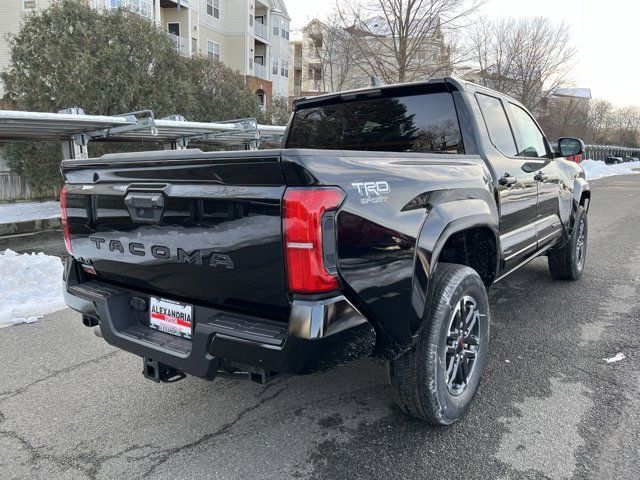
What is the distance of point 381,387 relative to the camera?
127 inches

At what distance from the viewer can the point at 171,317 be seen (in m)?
2.47

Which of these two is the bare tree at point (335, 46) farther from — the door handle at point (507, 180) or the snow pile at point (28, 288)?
the door handle at point (507, 180)

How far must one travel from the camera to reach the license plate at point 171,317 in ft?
7.88

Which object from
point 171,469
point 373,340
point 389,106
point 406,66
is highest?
point 406,66

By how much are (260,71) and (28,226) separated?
29.2 meters

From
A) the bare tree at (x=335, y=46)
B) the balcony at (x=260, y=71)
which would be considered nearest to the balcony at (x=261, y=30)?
the balcony at (x=260, y=71)

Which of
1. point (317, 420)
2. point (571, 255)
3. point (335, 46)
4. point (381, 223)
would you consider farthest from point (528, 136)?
point (335, 46)

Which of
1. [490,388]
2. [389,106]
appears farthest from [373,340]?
[389,106]

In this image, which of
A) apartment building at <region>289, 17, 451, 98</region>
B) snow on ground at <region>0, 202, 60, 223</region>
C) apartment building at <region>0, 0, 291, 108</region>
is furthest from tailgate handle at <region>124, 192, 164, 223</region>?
apartment building at <region>0, 0, 291, 108</region>

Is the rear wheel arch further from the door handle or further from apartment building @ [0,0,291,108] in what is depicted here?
apartment building @ [0,0,291,108]

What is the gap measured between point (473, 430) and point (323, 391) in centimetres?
97

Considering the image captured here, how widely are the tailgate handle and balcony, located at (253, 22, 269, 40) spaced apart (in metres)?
36.3

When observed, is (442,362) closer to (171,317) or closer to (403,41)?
(171,317)

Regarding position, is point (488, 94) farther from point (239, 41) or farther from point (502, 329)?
point (239, 41)
